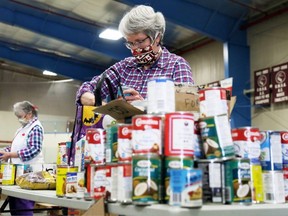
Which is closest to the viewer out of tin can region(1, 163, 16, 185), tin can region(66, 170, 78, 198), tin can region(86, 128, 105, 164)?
tin can region(86, 128, 105, 164)

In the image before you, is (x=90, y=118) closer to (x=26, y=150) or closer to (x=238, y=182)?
(x=238, y=182)

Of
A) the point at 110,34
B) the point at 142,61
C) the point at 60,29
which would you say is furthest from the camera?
the point at 60,29

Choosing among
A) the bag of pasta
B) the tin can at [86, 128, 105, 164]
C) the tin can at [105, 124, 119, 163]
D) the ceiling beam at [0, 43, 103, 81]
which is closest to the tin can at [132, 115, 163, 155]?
the tin can at [105, 124, 119, 163]

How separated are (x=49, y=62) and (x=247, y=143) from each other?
10.2 meters

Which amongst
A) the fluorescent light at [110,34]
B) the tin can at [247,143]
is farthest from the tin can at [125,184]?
the fluorescent light at [110,34]

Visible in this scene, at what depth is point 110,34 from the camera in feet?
28.1

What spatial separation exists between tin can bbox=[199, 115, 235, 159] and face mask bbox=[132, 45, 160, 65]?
2.29 feet

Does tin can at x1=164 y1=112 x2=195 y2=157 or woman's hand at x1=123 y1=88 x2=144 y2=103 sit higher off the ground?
woman's hand at x1=123 y1=88 x2=144 y2=103

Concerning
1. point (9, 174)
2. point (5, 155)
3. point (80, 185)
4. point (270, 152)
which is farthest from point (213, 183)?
point (5, 155)

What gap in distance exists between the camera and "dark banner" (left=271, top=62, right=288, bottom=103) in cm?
666

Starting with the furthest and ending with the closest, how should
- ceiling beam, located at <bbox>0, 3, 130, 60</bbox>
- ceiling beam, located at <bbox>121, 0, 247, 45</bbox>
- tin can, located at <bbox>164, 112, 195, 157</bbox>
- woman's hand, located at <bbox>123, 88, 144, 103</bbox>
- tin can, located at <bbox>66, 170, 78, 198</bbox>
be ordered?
1. ceiling beam, located at <bbox>0, 3, 130, 60</bbox>
2. ceiling beam, located at <bbox>121, 0, 247, 45</bbox>
3. woman's hand, located at <bbox>123, 88, 144, 103</bbox>
4. tin can, located at <bbox>66, 170, 78, 198</bbox>
5. tin can, located at <bbox>164, 112, 195, 157</bbox>

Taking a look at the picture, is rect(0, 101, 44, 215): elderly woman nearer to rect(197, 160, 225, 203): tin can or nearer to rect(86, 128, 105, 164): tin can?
rect(86, 128, 105, 164): tin can

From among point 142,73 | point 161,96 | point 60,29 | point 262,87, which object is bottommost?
point 161,96

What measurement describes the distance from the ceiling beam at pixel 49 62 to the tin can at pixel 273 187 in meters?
10.1
